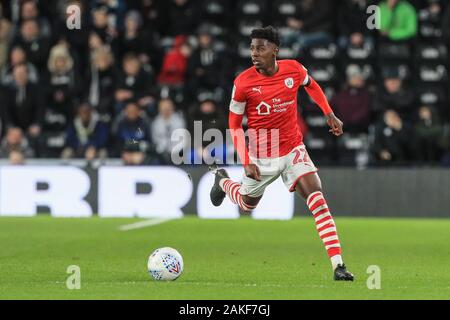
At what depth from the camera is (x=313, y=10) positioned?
2277 centimetres

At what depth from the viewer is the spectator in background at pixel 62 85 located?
22203 mm

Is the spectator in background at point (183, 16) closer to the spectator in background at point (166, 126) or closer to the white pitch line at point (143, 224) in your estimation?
the spectator in background at point (166, 126)

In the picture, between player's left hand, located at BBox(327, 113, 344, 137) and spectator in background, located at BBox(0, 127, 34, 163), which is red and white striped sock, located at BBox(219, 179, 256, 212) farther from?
spectator in background, located at BBox(0, 127, 34, 163)

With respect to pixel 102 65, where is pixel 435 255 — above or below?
below

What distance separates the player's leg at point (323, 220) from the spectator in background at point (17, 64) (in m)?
11.6

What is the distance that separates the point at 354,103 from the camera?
69.3ft

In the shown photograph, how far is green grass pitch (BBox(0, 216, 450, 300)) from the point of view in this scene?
10430 millimetres

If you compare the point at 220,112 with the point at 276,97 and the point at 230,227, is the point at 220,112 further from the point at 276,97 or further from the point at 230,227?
the point at 276,97

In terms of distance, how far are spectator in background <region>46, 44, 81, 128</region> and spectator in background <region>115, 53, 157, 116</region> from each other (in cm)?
86

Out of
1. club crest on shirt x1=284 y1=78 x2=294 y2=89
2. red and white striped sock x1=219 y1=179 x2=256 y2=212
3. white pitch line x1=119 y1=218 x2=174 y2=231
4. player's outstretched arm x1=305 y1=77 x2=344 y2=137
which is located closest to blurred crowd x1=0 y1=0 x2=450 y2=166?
white pitch line x1=119 y1=218 x2=174 y2=231

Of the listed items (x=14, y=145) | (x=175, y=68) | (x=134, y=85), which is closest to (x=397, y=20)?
(x=175, y=68)

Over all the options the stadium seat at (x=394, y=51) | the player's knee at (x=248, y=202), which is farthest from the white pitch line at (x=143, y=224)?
the stadium seat at (x=394, y=51)
